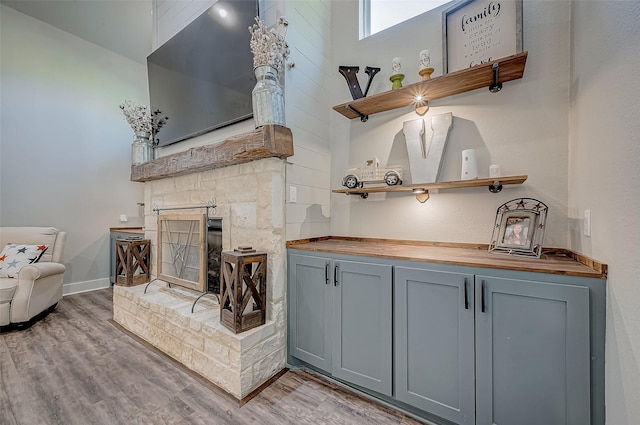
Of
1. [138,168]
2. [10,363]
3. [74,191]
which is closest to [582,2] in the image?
[138,168]

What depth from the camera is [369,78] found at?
7.14ft

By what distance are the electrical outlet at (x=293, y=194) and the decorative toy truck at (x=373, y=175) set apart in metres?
0.43

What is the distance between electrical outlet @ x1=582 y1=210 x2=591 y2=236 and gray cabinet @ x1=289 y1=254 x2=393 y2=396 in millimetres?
957

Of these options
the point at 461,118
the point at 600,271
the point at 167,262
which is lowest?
the point at 167,262

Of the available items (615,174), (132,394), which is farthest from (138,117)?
(615,174)

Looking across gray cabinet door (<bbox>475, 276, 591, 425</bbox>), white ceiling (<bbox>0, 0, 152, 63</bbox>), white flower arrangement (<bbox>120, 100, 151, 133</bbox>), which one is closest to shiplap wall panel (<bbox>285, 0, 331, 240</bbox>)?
gray cabinet door (<bbox>475, 276, 591, 425</bbox>)

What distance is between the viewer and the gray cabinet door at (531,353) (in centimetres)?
108

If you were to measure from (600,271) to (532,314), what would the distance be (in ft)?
1.01

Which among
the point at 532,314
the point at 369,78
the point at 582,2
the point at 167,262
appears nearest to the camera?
the point at 532,314

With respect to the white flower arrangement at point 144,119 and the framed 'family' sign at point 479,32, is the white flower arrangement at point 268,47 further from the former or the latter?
the white flower arrangement at point 144,119

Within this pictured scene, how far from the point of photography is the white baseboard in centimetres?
373

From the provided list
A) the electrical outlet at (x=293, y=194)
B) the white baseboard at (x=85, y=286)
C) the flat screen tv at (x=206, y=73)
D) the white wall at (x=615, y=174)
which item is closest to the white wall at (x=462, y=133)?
the white wall at (x=615, y=174)

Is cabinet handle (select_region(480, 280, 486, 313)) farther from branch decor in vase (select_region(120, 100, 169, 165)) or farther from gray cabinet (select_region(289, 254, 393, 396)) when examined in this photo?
branch decor in vase (select_region(120, 100, 169, 165))

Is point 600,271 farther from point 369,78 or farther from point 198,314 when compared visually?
point 198,314
